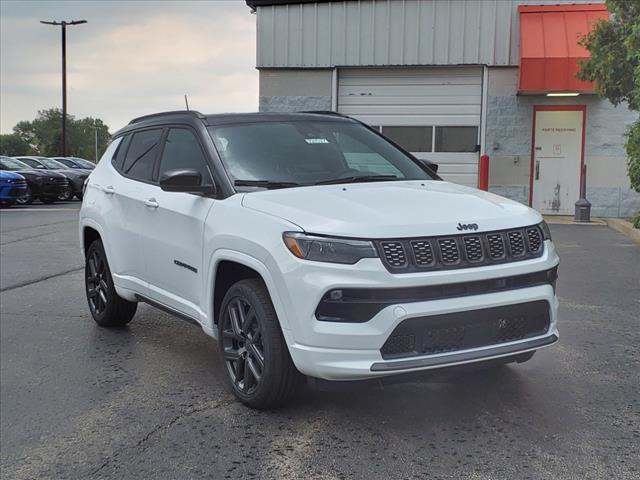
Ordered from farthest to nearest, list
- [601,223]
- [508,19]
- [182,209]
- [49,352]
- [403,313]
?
[508,19], [601,223], [49,352], [182,209], [403,313]

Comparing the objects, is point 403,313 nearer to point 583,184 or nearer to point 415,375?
point 415,375

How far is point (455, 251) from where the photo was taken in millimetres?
3490

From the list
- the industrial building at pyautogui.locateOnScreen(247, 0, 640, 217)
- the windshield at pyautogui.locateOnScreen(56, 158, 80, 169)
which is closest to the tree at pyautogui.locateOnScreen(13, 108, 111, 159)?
the windshield at pyautogui.locateOnScreen(56, 158, 80, 169)

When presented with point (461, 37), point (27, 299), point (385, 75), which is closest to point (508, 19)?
point (461, 37)

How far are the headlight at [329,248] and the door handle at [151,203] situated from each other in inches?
68.8

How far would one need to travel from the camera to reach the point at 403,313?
3.33 m

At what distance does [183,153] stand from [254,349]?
Answer: 1.74m


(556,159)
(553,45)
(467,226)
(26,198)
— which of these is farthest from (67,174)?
(467,226)

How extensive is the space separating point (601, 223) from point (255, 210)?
12898mm

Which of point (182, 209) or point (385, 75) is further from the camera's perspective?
point (385, 75)

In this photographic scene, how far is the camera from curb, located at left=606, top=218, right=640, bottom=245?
12.0m

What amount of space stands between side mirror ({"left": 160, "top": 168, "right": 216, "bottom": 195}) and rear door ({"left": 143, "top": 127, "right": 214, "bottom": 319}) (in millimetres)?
81

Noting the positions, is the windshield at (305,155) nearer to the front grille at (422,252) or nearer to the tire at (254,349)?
the tire at (254,349)

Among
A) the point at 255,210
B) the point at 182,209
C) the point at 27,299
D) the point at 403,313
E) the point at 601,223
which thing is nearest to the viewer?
the point at 403,313
